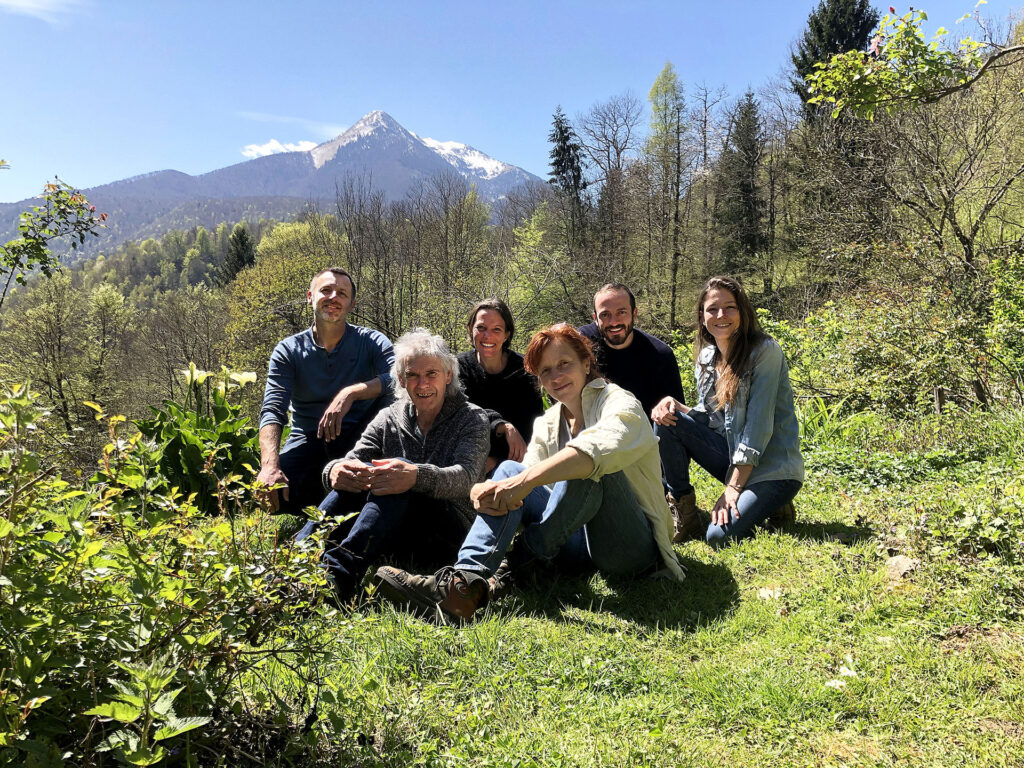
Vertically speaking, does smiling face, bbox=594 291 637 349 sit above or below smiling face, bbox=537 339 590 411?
above

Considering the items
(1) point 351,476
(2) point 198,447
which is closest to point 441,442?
(1) point 351,476

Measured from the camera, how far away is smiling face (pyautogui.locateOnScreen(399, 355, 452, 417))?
3.06 meters

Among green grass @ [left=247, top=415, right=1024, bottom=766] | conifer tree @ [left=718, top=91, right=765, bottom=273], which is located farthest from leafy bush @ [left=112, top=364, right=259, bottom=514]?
conifer tree @ [left=718, top=91, right=765, bottom=273]

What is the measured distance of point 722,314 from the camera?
340 cm

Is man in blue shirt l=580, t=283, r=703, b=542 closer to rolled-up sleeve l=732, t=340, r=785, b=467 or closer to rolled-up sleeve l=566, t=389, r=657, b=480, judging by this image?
rolled-up sleeve l=732, t=340, r=785, b=467

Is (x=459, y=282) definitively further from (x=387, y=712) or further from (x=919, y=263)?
(x=387, y=712)

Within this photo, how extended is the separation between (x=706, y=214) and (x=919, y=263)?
17.0 metres

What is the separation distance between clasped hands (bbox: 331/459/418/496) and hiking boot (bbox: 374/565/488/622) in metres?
0.36

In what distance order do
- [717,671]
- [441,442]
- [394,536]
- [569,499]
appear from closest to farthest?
[717,671] → [569,499] → [394,536] → [441,442]

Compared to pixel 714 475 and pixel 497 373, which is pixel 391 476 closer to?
pixel 497 373

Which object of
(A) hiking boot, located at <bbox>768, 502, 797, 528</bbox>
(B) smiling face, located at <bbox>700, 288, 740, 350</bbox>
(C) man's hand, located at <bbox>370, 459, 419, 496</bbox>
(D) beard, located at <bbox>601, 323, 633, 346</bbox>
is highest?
(B) smiling face, located at <bbox>700, 288, 740, 350</bbox>

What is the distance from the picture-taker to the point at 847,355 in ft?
21.3

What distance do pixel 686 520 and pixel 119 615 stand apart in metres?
3.00

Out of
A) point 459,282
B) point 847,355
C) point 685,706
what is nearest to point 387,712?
point 685,706
